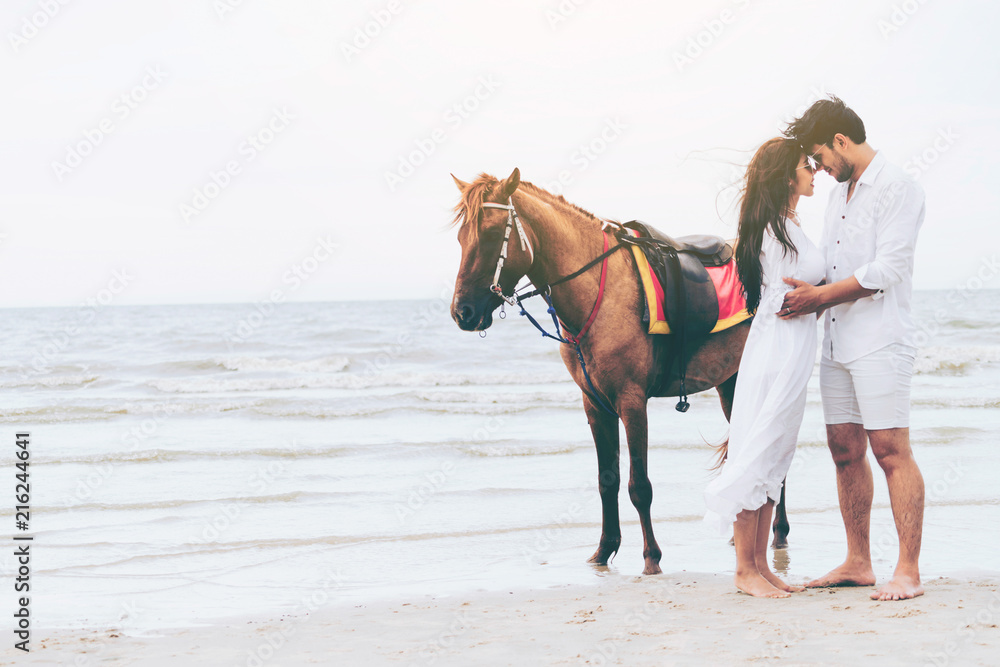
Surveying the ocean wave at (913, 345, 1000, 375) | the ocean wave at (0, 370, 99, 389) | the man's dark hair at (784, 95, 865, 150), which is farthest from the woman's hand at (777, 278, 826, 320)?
the ocean wave at (0, 370, 99, 389)

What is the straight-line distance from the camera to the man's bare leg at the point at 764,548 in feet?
11.6

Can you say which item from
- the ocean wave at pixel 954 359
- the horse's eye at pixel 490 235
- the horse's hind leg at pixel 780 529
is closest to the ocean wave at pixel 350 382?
the ocean wave at pixel 954 359

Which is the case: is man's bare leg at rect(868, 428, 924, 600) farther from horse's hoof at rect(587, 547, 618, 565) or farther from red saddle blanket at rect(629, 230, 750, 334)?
horse's hoof at rect(587, 547, 618, 565)

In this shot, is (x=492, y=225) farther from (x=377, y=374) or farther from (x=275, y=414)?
(x=377, y=374)

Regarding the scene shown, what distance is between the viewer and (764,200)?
339 centimetres

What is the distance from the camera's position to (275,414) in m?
11.5

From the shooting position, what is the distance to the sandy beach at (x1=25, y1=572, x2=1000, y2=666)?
2.88 metres

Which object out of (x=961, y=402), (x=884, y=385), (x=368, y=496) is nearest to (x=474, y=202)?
(x=884, y=385)

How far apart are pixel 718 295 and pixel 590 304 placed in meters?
0.79

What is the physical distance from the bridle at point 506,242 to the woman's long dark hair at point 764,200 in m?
1.08

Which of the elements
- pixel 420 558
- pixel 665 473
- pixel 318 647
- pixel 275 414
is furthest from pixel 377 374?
pixel 318 647

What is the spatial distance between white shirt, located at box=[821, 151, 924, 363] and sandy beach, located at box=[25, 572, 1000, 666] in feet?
3.52

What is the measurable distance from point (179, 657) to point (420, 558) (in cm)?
186

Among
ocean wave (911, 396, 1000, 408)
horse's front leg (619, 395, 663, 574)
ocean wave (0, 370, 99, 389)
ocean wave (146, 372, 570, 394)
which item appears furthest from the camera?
ocean wave (0, 370, 99, 389)
